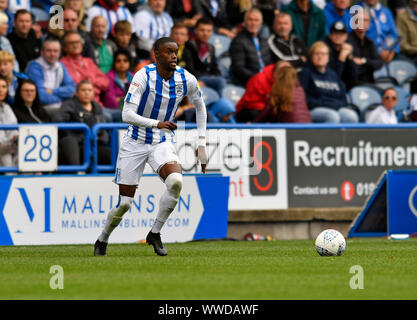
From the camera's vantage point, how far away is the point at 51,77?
16.6 m

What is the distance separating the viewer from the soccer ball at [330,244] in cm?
1183

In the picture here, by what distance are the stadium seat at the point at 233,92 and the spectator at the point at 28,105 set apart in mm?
3826

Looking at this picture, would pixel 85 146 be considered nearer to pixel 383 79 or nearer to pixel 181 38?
pixel 181 38

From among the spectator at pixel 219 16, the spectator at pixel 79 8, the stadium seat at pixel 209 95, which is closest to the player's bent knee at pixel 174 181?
the stadium seat at pixel 209 95

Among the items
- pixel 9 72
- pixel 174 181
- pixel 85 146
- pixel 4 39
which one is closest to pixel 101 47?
pixel 4 39

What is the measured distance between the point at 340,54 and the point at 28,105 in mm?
6616

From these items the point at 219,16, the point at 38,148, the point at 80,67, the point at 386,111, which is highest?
the point at 219,16

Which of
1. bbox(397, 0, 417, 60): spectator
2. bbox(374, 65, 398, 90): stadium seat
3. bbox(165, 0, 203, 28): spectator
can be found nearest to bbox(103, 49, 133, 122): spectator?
bbox(165, 0, 203, 28): spectator

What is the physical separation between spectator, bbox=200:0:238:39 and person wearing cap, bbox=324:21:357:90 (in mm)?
1859

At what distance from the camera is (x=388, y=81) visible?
68.2 feet

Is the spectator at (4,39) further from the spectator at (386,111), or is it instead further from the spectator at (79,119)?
the spectator at (386,111)

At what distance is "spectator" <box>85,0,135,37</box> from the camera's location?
59.6 feet

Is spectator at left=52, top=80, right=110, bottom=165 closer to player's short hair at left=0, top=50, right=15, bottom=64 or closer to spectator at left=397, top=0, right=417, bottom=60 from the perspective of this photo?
player's short hair at left=0, top=50, right=15, bottom=64
